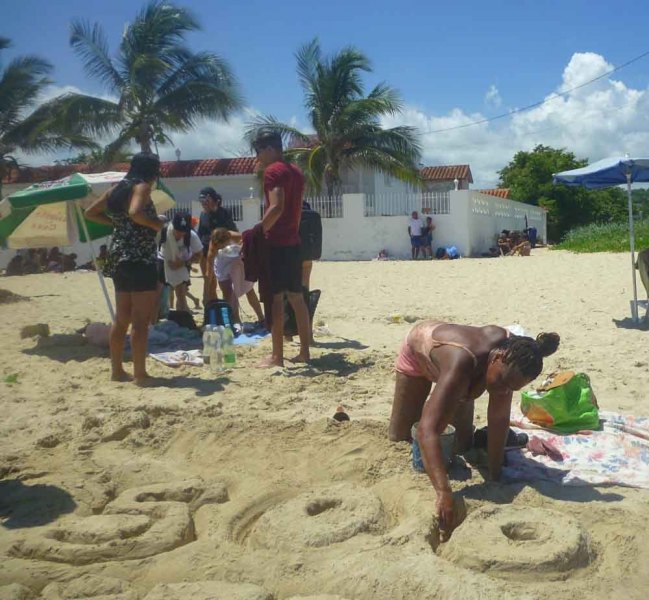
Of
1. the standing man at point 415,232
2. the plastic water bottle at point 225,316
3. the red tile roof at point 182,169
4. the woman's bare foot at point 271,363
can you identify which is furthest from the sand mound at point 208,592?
the red tile roof at point 182,169

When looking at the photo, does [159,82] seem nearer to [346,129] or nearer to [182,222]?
[346,129]

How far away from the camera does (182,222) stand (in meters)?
7.64

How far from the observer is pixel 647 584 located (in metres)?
2.60

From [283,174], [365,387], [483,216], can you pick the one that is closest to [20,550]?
[365,387]

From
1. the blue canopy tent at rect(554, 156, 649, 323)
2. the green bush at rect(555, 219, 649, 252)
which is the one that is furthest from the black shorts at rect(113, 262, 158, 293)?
the green bush at rect(555, 219, 649, 252)

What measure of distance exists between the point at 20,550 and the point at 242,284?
15.5ft

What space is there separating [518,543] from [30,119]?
27082mm

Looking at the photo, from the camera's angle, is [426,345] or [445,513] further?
[426,345]

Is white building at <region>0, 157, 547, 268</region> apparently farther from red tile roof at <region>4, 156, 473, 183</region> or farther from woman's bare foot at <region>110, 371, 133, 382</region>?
woman's bare foot at <region>110, 371, 133, 382</region>

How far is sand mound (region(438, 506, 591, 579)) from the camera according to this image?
8.70ft

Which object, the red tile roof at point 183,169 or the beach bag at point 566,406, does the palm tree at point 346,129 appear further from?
the beach bag at point 566,406

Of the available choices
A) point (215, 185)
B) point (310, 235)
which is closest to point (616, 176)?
point (310, 235)

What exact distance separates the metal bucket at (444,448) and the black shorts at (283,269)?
2419 mm

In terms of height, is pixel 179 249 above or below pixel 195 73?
below
